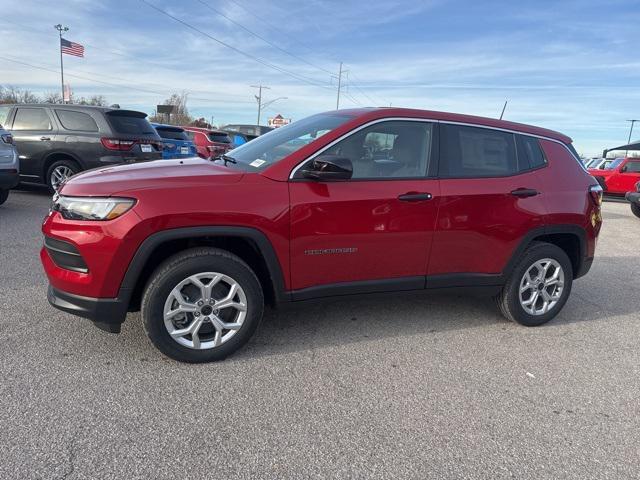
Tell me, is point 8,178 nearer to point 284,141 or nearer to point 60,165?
point 60,165

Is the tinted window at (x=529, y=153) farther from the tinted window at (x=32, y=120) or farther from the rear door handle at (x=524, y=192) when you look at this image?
the tinted window at (x=32, y=120)

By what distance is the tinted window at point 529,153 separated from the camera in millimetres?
3973

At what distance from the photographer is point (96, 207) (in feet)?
9.31

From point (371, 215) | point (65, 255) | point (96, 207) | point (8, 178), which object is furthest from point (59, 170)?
point (371, 215)

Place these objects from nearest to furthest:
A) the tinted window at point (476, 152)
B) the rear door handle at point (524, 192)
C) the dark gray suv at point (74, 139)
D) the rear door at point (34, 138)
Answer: the tinted window at point (476, 152), the rear door handle at point (524, 192), the dark gray suv at point (74, 139), the rear door at point (34, 138)

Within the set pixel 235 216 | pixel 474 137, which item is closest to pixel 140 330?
pixel 235 216

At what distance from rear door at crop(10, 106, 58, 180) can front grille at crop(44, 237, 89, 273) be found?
668 cm

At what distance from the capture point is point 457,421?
2676mm

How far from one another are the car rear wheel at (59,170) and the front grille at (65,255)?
254 inches

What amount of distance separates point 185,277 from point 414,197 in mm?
1692

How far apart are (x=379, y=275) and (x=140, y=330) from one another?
182 cm

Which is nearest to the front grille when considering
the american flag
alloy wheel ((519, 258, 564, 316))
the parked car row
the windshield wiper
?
the windshield wiper

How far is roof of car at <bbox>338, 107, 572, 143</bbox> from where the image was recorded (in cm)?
353

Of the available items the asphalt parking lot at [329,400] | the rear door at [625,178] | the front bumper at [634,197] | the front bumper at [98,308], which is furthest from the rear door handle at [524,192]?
the rear door at [625,178]
